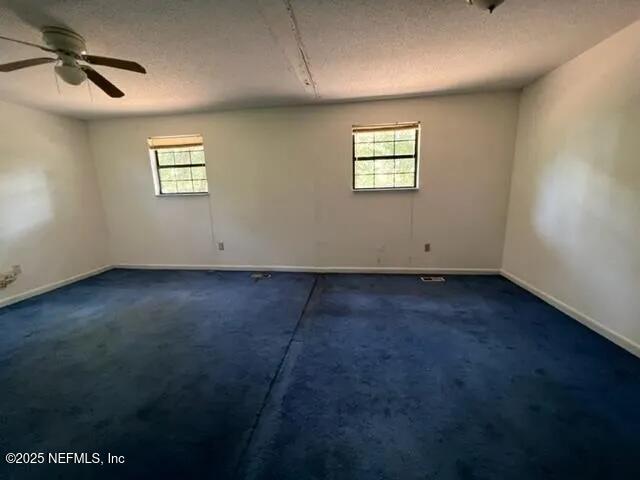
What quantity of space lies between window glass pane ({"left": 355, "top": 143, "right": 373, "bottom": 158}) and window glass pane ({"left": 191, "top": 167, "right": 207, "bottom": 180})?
2.44 metres

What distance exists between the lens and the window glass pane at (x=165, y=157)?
4422mm

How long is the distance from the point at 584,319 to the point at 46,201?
656 cm

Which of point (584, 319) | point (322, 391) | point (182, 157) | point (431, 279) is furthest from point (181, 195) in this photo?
point (584, 319)

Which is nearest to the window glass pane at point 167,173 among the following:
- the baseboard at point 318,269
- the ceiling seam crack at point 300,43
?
the baseboard at point 318,269

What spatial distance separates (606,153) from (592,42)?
0.95 m

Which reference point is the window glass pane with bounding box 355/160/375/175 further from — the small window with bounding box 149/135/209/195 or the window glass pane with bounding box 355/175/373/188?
the small window with bounding box 149/135/209/195

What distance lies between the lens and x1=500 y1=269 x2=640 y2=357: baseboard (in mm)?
2105

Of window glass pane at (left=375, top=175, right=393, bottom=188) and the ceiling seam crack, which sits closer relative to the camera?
the ceiling seam crack

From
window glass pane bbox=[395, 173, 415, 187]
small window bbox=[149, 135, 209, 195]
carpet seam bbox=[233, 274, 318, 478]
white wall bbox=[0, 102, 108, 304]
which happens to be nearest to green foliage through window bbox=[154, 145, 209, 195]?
small window bbox=[149, 135, 209, 195]

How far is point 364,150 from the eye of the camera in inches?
156

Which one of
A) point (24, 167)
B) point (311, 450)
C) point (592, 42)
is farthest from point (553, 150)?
point (24, 167)

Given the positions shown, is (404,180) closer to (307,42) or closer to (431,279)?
(431,279)

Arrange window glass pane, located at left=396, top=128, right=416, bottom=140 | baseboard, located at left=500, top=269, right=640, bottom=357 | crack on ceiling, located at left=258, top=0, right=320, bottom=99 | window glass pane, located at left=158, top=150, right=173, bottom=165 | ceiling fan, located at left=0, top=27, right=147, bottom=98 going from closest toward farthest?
crack on ceiling, located at left=258, top=0, right=320, bottom=99 < ceiling fan, located at left=0, top=27, right=147, bottom=98 < baseboard, located at left=500, top=269, right=640, bottom=357 < window glass pane, located at left=396, top=128, right=416, bottom=140 < window glass pane, located at left=158, top=150, right=173, bottom=165

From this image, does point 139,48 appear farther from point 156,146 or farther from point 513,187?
point 513,187
